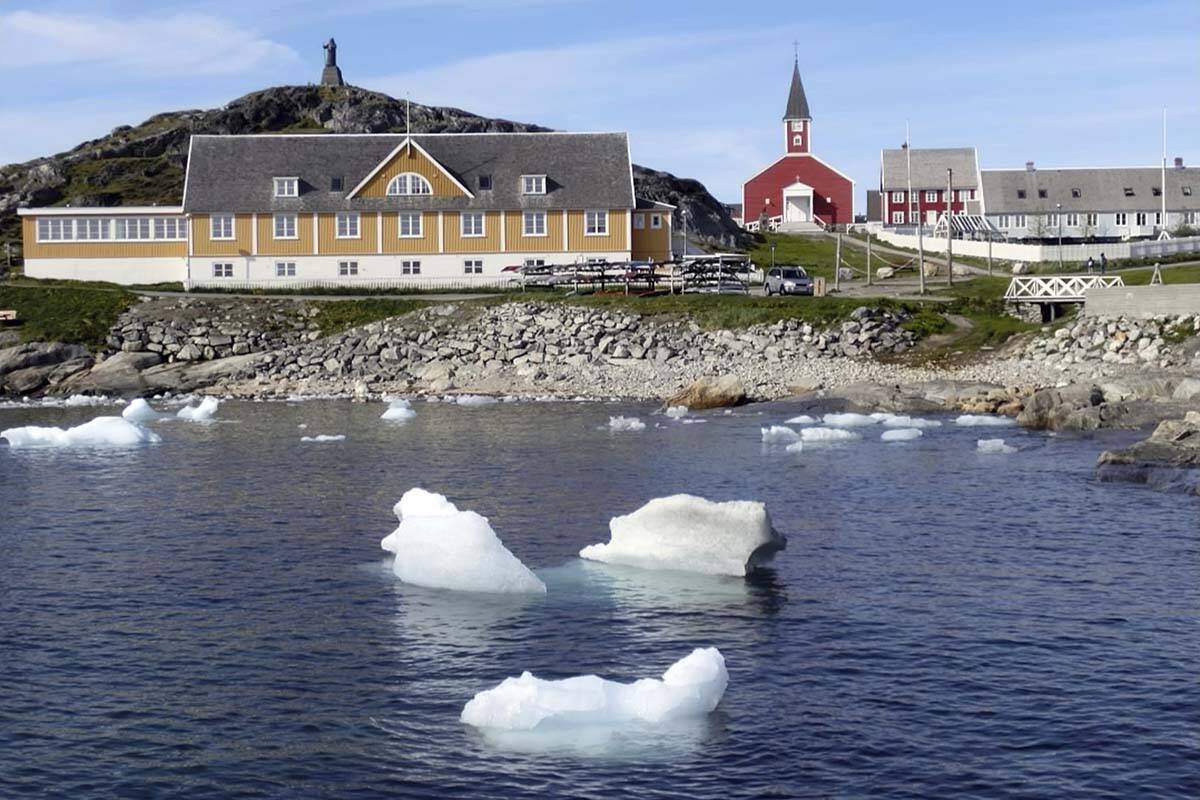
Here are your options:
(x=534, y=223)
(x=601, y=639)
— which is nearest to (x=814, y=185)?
(x=534, y=223)

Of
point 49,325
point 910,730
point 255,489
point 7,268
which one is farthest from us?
point 7,268

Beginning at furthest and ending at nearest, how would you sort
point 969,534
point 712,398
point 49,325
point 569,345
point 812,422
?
point 49,325 → point 569,345 → point 712,398 → point 812,422 → point 969,534

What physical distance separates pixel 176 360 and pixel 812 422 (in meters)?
30.8

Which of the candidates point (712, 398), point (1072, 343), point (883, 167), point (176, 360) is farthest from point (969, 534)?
point (883, 167)

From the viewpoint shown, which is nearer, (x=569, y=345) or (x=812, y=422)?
(x=812, y=422)

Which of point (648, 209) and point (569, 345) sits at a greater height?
point (648, 209)

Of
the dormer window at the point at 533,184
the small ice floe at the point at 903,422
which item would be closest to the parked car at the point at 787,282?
the dormer window at the point at 533,184

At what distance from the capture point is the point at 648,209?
252 feet

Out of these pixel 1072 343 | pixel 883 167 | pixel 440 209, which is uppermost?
pixel 883 167

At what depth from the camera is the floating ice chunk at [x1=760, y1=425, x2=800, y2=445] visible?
131 ft

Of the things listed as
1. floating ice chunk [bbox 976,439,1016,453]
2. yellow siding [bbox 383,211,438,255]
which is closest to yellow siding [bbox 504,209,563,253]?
yellow siding [bbox 383,211,438,255]

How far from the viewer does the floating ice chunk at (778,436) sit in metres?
40.0

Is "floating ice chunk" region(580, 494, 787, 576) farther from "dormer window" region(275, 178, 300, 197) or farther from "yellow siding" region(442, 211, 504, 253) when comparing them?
"dormer window" region(275, 178, 300, 197)

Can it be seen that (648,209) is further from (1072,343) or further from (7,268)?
(7,268)
